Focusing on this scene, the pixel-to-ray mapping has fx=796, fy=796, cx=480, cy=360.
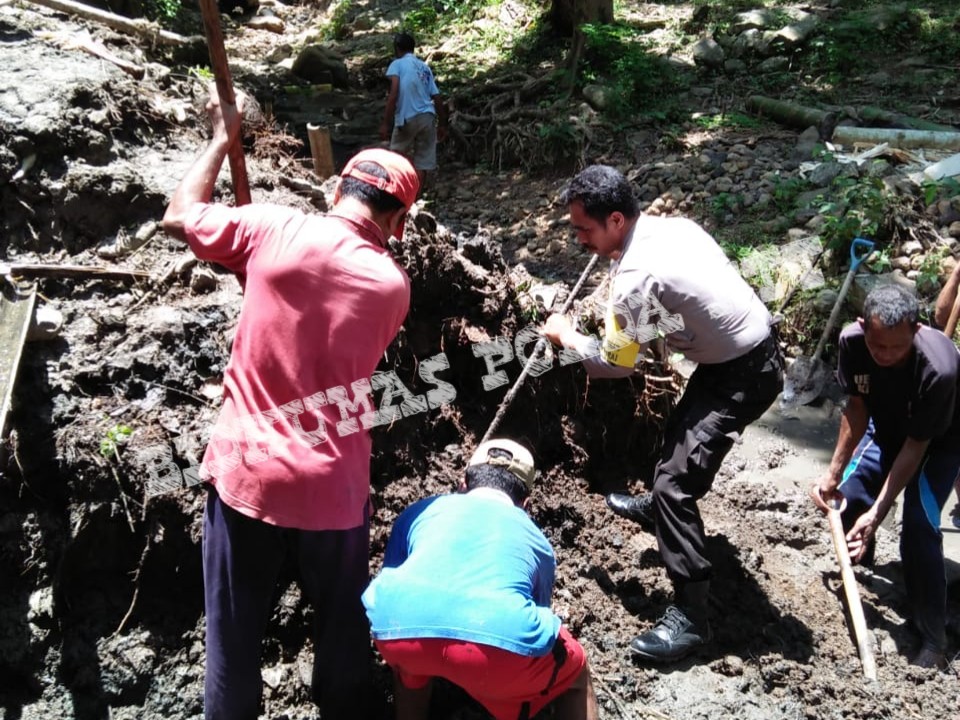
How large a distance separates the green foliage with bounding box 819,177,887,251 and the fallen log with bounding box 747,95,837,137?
1.71 m

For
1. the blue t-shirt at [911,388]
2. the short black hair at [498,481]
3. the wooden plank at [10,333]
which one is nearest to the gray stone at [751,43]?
the blue t-shirt at [911,388]

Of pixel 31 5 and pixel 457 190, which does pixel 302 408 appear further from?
pixel 457 190

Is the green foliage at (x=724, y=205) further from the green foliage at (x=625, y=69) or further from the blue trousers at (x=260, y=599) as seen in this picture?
the blue trousers at (x=260, y=599)

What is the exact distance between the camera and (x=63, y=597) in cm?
332

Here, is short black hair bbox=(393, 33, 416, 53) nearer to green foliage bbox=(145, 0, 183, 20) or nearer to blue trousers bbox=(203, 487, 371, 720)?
green foliage bbox=(145, 0, 183, 20)

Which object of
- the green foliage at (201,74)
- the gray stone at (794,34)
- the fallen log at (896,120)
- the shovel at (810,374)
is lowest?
the shovel at (810,374)

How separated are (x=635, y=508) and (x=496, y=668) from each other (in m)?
1.87

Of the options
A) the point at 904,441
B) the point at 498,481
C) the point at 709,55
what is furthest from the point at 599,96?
the point at 498,481

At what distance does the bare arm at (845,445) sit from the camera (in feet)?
12.2

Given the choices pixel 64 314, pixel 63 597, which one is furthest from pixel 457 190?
pixel 63 597

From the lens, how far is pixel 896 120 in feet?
26.6

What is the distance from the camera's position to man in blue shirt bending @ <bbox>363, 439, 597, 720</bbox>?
239 centimetres

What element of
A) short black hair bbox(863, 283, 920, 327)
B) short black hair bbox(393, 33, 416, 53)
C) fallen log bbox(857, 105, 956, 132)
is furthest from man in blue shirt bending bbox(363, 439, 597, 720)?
fallen log bbox(857, 105, 956, 132)

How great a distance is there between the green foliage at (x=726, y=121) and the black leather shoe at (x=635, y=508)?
6045 millimetres
